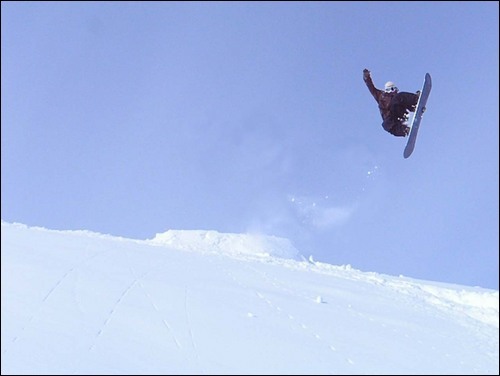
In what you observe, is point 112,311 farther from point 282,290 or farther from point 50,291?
point 282,290

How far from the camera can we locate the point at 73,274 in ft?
46.2

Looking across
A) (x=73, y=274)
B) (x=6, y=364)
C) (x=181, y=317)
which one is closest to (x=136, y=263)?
(x=73, y=274)

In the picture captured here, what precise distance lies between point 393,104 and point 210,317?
5991 millimetres

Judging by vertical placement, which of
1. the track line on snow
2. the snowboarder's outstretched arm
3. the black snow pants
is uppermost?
the snowboarder's outstretched arm

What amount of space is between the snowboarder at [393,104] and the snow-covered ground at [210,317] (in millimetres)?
4664

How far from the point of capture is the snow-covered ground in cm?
986

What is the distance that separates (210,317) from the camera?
12.3 meters

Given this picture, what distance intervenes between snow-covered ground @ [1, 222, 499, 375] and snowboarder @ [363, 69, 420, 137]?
15.3 ft

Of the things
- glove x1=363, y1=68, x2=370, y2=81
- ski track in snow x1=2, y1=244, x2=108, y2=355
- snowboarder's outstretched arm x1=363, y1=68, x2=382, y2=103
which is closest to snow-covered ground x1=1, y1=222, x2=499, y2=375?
ski track in snow x1=2, y1=244, x2=108, y2=355

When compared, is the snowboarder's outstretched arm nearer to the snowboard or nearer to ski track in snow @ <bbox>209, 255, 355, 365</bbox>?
the snowboard

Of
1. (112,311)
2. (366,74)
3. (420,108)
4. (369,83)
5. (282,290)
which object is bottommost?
(112,311)

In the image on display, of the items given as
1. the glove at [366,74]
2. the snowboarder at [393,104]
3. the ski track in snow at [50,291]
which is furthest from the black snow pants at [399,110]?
the ski track in snow at [50,291]

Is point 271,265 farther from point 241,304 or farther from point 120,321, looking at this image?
point 120,321

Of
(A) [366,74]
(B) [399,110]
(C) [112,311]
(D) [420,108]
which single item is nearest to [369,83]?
(A) [366,74]
